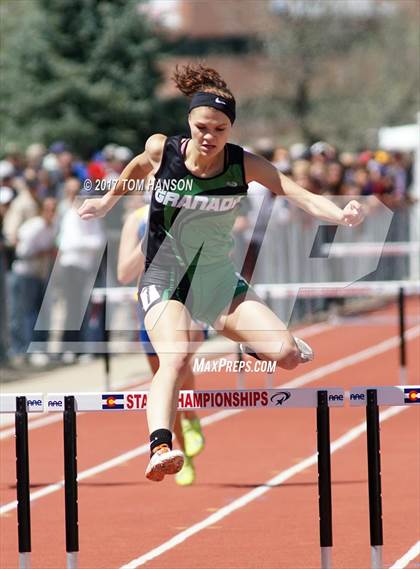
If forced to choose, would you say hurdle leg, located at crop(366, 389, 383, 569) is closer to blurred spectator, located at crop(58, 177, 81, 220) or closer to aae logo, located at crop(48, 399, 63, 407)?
aae logo, located at crop(48, 399, 63, 407)

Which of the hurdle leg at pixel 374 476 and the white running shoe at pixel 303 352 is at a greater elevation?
the white running shoe at pixel 303 352

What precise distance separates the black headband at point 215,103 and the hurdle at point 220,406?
49.9 inches

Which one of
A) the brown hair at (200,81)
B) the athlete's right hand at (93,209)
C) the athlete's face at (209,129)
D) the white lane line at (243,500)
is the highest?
the brown hair at (200,81)

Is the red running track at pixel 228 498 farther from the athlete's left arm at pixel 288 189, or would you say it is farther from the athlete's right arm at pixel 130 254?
the athlete's left arm at pixel 288 189

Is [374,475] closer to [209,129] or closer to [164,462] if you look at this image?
[164,462]

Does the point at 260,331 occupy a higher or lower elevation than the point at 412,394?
higher

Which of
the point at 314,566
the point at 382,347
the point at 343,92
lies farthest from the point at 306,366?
the point at 343,92

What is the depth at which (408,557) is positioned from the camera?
8.17 m

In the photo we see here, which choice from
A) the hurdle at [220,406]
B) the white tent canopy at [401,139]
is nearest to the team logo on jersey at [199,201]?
the hurdle at [220,406]

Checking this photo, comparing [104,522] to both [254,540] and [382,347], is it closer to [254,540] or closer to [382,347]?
[254,540]

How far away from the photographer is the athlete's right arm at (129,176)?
290 inches

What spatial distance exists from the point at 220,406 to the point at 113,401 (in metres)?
0.49

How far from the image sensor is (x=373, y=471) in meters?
6.95

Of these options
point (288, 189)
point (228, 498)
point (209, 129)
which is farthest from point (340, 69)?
point (209, 129)
